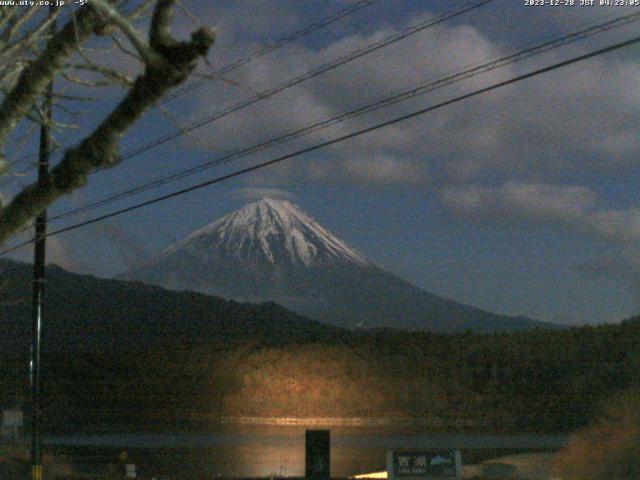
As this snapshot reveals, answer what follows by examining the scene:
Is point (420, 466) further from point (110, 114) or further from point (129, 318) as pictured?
point (129, 318)

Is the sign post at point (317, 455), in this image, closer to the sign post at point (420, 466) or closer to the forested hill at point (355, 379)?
the sign post at point (420, 466)

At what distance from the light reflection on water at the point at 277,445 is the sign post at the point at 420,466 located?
7965 millimetres

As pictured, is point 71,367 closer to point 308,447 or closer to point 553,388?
point 553,388

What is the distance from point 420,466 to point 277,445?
1775 centimetres

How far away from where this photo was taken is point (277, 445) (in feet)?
119

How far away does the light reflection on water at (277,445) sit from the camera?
28797 mm

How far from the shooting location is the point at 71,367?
218 feet

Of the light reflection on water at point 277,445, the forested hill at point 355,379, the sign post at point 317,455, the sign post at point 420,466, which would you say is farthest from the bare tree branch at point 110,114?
the forested hill at point 355,379

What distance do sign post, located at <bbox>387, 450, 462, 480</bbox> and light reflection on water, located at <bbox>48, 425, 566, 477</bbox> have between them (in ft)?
26.1

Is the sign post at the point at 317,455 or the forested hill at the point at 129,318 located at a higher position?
the forested hill at the point at 129,318

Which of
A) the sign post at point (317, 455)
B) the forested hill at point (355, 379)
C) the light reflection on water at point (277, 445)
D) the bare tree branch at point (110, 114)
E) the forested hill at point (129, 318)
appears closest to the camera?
the bare tree branch at point (110, 114)

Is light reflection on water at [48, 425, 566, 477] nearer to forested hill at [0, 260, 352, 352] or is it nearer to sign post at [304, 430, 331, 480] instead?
sign post at [304, 430, 331, 480]

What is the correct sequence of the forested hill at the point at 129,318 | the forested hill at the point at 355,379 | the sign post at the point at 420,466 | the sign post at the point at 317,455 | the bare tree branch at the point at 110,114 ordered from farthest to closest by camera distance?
1. the forested hill at the point at 129,318
2. the forested hill at the point at 355,379
3. the sign post at the point at 317,455
4. the sign post at the point at 420,466
5. the bare tree branch at the point at 110,114

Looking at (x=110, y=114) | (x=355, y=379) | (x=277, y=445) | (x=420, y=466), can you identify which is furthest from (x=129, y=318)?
(x=110, y=114)
